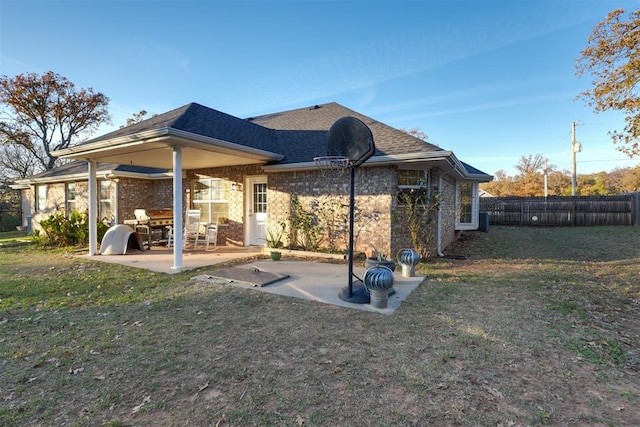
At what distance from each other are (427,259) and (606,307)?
3.90 metres

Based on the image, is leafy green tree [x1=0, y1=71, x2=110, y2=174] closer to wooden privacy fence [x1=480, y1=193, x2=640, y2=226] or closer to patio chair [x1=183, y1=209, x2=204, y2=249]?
patio chair [x1=183, y1=209, x2=204, y2=249]

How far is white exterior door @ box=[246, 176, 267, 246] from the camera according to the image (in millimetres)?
10125

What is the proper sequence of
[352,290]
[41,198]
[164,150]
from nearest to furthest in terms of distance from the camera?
[352,290]
[164,150]
[41,198]

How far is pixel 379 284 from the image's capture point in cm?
435

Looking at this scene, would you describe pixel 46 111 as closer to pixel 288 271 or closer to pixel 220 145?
pixel 220 145

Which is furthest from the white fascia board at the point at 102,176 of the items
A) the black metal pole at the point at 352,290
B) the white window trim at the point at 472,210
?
the white window trim at the point at 472,210

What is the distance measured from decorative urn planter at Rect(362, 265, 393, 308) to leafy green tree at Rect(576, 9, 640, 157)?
826 centimetres

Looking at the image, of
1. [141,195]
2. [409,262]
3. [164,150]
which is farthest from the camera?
[141,195]

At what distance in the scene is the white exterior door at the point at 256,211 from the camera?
10.1 meters

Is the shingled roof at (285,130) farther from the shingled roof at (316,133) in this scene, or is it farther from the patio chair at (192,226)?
the patio chair at (192,226)

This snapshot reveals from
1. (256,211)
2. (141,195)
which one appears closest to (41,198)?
(141,195)

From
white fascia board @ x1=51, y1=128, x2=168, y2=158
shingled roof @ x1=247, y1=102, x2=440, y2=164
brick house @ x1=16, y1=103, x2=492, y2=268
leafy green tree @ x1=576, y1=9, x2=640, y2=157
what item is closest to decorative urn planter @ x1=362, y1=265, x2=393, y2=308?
brick house @ x1=16, y1=103, x2=492, y2=268

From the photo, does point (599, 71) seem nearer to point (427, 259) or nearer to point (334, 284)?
point (427, 259)

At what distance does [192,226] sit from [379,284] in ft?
26.1
